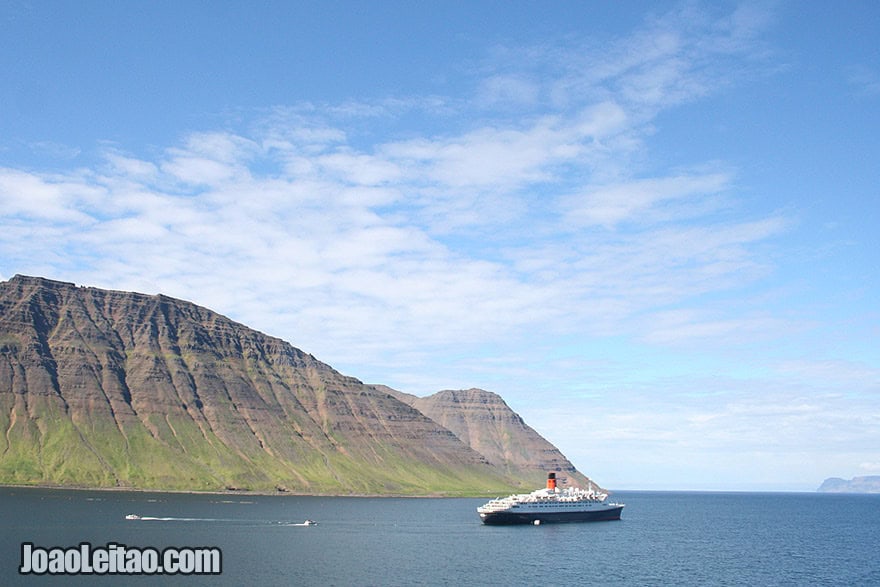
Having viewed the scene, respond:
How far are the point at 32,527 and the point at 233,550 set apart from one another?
45.2 metres

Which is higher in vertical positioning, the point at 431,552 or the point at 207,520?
the point at 207,520

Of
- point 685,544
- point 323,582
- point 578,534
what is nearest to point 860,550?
point 685,544

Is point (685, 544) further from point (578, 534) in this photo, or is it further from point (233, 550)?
point (233, 550)

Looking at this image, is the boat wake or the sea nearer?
the sea

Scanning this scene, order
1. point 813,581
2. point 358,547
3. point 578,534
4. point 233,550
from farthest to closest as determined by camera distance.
A: point 578,534 → point 358,547 → point 233,550 → point 813,581

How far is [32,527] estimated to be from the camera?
474 feet

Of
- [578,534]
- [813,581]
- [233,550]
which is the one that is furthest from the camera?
[578,534]

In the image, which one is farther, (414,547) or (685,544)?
(685,544)

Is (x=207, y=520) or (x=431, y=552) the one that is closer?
(x=431, y=552)

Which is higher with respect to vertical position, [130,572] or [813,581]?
[130,572]

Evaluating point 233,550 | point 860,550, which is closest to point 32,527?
point 233,550

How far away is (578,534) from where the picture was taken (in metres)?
181

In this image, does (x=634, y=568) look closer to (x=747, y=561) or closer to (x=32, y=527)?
(x=747, y=561)

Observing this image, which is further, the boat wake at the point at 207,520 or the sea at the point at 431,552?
the boat wake at the point at 207,520
